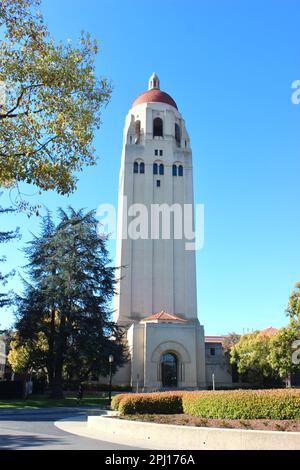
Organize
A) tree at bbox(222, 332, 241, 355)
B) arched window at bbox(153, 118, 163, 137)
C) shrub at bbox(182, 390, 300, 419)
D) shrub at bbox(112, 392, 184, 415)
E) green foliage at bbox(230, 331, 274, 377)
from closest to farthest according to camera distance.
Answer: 1. shrub at bbox(182, 390, 300, 419)
2. shrub at bbox(112, 392, 184, 415)
3. green foliage at bbox(230, 331, 274, 377)
4. tree at bbox(222, 332, 241, 355)
5. arched window at bbox(153, 118, 163, 137)

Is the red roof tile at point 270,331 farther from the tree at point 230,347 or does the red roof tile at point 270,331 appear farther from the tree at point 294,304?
the tree at point 294,304

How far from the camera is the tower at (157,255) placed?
1750 inches

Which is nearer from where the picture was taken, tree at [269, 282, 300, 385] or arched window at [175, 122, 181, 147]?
tree at [269, 282, 300, 385]

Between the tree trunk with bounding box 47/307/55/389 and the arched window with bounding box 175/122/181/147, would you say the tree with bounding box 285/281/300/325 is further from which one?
the arched window with bounding box 175/122/181/147

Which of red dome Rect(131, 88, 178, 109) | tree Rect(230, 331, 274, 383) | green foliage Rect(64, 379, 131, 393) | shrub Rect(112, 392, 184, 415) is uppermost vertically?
red dome Rect(131, 88, 178, 109)

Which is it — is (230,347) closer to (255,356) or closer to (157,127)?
(255,356)

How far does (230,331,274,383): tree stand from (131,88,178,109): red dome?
35.5 m

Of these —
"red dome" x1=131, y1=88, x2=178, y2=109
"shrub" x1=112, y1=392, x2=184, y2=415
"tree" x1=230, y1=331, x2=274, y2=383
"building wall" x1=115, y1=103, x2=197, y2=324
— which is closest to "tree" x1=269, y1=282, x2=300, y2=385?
"tree" x1=230, y1=331, x2=274, y2=383

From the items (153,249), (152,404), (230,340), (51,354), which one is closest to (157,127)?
(153,249)

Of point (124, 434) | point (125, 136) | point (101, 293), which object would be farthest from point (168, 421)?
point (125, 136)

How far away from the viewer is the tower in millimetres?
44438
